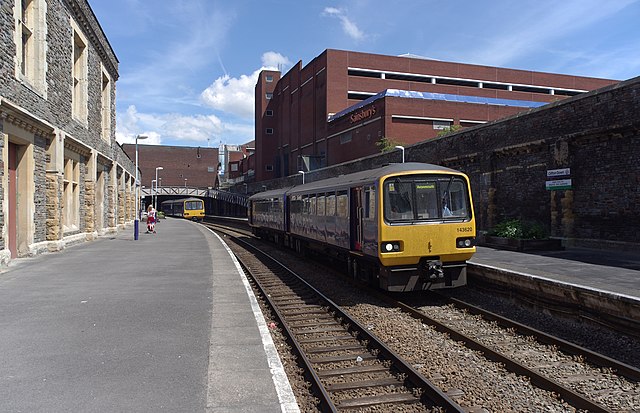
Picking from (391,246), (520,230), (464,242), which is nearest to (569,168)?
(520,230)

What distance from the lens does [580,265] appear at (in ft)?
36.1

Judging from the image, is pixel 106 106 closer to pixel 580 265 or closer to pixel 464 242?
pixel 464 242

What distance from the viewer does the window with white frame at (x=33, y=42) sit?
14664 mm

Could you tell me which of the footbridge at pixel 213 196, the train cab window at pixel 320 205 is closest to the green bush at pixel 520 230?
the train cab window at pixel 320 205

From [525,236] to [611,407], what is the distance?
1069 cm

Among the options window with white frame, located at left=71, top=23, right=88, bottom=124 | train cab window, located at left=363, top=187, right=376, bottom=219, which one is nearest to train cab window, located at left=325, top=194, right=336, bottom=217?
train cab window, located at left=363, top=187, right=376, bottom=219

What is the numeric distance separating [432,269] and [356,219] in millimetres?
2330

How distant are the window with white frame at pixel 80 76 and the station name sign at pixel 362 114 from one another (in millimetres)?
26096

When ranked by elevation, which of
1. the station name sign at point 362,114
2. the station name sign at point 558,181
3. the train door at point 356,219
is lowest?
the train door at point 356,219

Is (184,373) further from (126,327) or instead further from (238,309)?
(238,309)

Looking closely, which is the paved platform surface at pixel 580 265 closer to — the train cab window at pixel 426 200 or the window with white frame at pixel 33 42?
the train cab window at pixel 426 200

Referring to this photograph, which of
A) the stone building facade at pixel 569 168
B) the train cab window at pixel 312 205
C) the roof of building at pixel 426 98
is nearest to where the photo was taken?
the stone building facade at pixel 569 168

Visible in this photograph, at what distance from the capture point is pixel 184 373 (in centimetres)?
511

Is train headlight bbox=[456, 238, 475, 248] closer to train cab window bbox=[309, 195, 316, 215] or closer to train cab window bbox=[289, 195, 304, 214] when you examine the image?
train cab window bbox=[309, 195, 316, 215]
